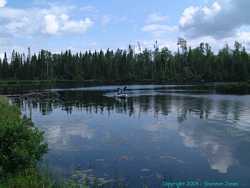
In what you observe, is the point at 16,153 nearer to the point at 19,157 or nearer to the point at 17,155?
the point at 17,155

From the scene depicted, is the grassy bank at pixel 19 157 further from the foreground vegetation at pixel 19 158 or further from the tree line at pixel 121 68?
the tree line at pixel 121 68

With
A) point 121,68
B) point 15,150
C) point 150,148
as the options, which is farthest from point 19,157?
point 121,68

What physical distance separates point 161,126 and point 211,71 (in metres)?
142

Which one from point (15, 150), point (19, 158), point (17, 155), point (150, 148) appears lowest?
point (150, 148)

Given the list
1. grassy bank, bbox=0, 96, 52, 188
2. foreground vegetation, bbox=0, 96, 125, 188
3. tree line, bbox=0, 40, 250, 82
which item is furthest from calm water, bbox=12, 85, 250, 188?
tree line, bbox=0, 40, 250, 82

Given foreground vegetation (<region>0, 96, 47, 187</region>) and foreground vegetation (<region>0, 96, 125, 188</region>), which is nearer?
foreground vegetation (<region>0, 96, 125, 188</region>)

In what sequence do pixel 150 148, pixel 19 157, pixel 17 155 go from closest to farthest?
pixel 17 155
pixel 19 157
pixel 150 148

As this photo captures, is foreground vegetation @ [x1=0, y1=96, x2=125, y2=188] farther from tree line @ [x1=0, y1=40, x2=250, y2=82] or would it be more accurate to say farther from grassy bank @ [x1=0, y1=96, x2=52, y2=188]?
tree line @ [x1=0, y1=40, x2=250, y2=82]

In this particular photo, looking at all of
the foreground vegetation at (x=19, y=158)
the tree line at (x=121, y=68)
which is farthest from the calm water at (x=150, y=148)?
the tree line at (x=121, y=68)

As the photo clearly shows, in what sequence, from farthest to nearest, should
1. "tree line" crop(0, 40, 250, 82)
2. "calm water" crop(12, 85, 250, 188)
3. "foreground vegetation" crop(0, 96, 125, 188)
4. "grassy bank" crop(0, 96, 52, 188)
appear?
"tree line" crop(0, 40, 250, 82)
"calm water" crop(12, 85, 250, 188)
"grassy bank" crop(0, 96, 52, 188)
"foreground vegetation" crop(0, 96, 125, 188)

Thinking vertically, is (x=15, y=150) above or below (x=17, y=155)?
above

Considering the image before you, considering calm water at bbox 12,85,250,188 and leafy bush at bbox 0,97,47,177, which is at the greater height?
leafy bush at bbox 0,97,47,177

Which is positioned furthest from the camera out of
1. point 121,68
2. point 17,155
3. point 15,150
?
point 121,68

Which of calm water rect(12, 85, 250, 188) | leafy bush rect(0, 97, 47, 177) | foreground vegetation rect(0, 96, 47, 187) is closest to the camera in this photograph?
foreground vegetation rect(0, 96, 47, 187)
